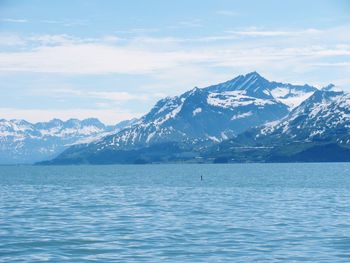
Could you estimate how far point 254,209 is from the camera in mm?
93938

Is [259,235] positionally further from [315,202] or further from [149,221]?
[315,202]

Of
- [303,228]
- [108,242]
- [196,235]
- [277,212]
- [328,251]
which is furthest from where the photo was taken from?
[277,212]

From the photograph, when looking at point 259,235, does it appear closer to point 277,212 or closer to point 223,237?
point 223,237

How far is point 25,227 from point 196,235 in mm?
19631

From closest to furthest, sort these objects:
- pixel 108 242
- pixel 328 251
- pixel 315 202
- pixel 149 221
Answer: pixel 328 251 → pixel 108 242 → pixel 149 221 → pixel 315 202

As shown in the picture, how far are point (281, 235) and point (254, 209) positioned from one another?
29.7 m

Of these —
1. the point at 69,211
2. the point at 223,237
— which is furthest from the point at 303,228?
the point at 69,211

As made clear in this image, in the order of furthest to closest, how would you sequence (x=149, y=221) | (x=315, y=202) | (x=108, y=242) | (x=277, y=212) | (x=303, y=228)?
1. (x=315, y=202)
2. (x=277, y=212)
3. (x=149, y=221)
4. (x=303, y=228)
5. (x=108, y=242)

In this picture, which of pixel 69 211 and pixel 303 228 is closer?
pixel 303 228

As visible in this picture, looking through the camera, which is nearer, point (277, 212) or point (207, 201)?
point (277, 212)

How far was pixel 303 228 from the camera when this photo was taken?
69.8 meters

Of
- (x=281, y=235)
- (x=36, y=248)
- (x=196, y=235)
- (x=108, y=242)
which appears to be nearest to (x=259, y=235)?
(x=281, y=235)

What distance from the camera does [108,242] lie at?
60812mm

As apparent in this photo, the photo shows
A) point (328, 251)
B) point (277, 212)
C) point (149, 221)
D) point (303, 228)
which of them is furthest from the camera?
point (277, 212)
